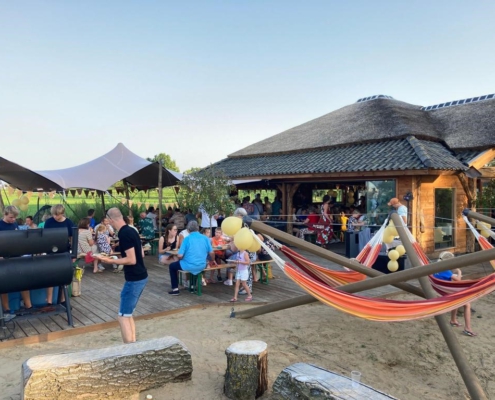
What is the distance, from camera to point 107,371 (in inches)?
124

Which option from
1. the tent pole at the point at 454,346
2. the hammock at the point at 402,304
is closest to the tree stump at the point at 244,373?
the hammock at the point at 402,304

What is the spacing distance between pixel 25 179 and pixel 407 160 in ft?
32.6

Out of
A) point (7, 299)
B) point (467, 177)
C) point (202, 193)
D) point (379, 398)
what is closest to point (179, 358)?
point (379, 398)

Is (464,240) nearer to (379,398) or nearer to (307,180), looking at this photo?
(307,180)

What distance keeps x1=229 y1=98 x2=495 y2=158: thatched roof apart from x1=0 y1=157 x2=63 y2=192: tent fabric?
7.02 metres

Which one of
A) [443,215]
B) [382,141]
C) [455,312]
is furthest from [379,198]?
[455,312]

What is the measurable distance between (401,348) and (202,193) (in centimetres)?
574

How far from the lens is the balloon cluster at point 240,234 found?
3.84 m

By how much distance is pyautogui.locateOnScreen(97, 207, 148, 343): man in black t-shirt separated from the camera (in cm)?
375

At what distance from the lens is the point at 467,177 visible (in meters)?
9.96

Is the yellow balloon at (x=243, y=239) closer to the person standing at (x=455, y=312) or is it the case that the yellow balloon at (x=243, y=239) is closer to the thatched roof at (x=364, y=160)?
the person standing at (x=455, y=312)

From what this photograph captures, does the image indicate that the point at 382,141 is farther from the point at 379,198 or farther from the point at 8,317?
the point at 8,317

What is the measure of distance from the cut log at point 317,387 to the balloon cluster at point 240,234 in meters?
1.21

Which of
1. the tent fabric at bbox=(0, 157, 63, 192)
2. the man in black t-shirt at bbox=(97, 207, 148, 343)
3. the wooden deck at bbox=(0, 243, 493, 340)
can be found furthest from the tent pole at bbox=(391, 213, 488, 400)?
the tent fabric at bbox=(0, 157, 63, 192)
